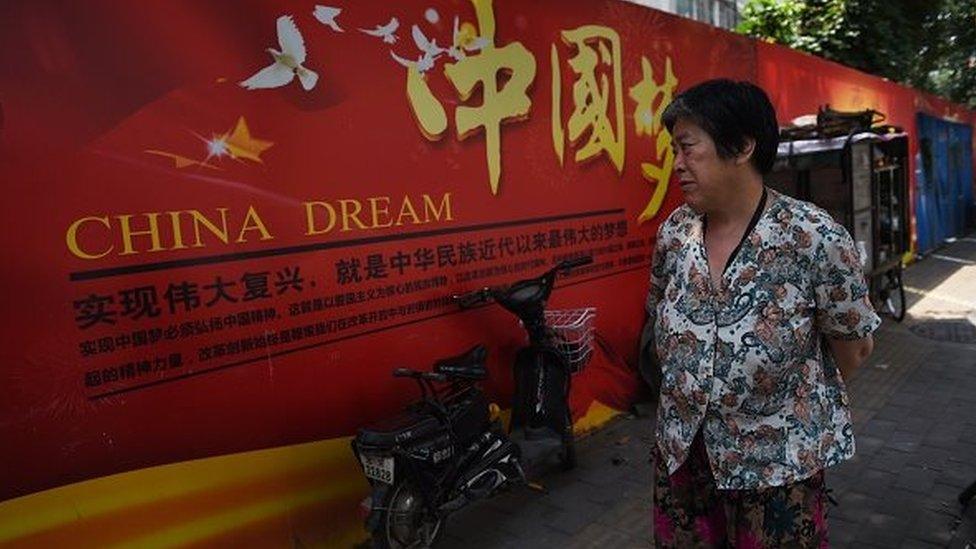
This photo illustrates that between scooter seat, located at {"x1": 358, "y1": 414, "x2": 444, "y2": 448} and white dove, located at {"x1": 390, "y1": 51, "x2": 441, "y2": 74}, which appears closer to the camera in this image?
scooter seat, located at {"x1": 358, "y1": 414, "x2": 444, "y2": 448}

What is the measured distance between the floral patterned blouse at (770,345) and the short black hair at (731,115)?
0.59 ft

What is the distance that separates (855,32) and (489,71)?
33.7 ft

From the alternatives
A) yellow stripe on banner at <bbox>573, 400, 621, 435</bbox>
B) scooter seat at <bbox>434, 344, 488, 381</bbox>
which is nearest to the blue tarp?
yellow stripe on banner at <bbox>573, 400, 621, 435</bbox>

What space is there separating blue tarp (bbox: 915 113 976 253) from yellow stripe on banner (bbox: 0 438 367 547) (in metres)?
11.7

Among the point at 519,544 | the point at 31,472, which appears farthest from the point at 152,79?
the point at 519,544

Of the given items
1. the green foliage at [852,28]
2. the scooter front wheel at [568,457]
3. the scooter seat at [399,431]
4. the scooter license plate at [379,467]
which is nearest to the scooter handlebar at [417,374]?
the scooter seat at [399,431]

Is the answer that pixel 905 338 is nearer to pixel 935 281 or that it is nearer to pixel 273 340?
pixel 935 281

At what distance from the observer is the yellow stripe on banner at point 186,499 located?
8.12 ft

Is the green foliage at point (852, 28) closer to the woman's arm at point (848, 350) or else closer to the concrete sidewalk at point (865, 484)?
the concrete sidewalk at point (865, 484)

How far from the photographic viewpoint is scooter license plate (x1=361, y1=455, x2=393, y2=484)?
9.63 ft

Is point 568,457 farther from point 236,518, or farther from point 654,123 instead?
point 654,123

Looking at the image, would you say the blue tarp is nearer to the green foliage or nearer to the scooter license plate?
the green foliage

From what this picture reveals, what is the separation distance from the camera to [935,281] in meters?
10.0

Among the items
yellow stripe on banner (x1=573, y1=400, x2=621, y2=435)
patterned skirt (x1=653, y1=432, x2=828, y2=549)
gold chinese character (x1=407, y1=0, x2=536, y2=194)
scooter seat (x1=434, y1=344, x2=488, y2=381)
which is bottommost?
yellow stripe on banner (x1=573, y1=400, x2=621, y2=435)
